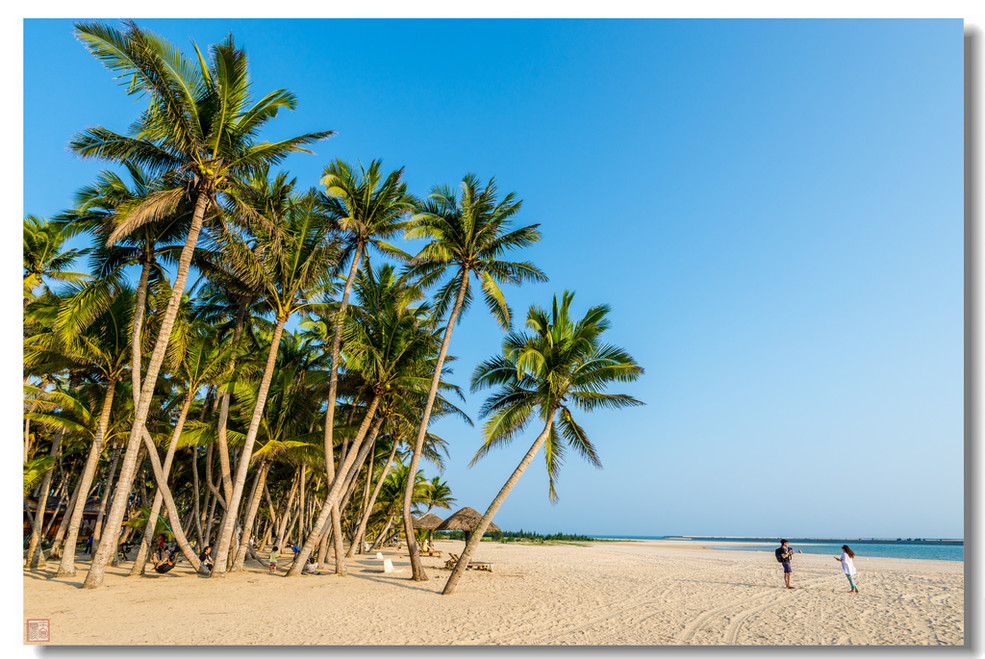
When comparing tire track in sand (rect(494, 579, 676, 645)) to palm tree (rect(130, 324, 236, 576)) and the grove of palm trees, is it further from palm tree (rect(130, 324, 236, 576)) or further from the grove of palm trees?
palm tree (rect(130, 324, 236, 576))

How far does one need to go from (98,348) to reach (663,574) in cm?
1965

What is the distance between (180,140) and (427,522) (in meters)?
22.0

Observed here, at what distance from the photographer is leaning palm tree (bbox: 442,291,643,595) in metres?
13.1

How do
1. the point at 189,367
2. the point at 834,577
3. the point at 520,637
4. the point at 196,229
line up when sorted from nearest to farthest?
the point at 520,637 < the point at 196,229 < the point at 189,367 < the point at 834,577

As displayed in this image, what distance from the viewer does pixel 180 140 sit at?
37.1 feet

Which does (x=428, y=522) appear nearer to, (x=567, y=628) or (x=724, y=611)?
(x=724, y=611)

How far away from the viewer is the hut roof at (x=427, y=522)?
2686 cm

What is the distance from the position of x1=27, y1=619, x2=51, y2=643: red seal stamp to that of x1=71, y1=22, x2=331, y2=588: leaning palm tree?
15.9 ft

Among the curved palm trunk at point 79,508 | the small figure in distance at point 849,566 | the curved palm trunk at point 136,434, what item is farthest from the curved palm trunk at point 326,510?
the small figure in distance at point 849,566

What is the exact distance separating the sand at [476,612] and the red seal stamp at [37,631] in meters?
0.32

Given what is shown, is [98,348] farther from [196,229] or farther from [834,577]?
[834,577]
